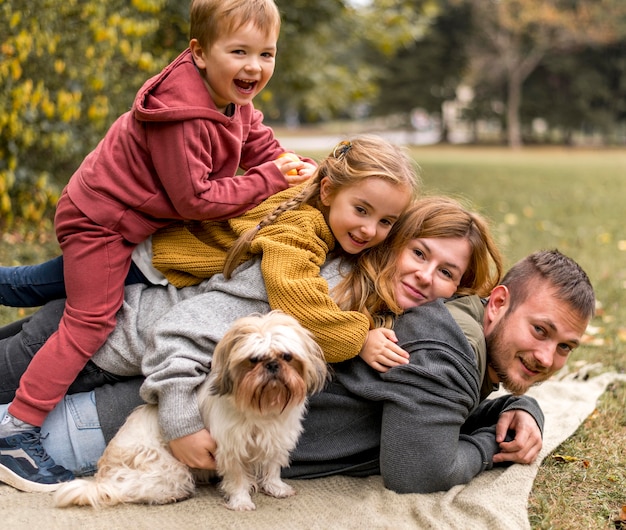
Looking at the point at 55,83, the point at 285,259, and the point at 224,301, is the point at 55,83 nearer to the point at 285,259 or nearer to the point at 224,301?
the point at 224,301

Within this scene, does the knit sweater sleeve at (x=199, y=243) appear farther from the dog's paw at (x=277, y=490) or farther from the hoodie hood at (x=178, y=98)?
the dog's paw at (x=277, y=490)

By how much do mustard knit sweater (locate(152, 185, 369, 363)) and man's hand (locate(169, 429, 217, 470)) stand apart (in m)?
0.58

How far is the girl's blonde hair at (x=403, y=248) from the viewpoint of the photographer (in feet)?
10.5

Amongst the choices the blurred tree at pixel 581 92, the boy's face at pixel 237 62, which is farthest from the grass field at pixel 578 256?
the blurred tree at pixel 581 92

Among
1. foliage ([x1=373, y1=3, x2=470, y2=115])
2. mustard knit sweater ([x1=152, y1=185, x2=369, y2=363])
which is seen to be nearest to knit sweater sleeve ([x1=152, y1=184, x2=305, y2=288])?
mustard knit sweater ([x1=152, y1=185, x2=369, y2=363])

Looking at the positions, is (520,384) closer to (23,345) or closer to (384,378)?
(384,378)

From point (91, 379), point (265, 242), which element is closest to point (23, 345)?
point (91, 379)

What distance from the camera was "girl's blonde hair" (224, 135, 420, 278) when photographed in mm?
3141

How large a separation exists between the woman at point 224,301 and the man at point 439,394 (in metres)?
0.02

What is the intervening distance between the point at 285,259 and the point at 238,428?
2.26 feet

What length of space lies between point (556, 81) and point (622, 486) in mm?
42405

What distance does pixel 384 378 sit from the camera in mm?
3047

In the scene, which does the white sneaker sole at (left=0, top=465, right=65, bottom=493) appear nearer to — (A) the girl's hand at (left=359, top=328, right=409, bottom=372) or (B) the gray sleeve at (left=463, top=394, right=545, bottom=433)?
(A) the girl's hand at (left=359, top=328, right=409, bottom=372)

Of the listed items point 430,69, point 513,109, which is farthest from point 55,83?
point 430,69
